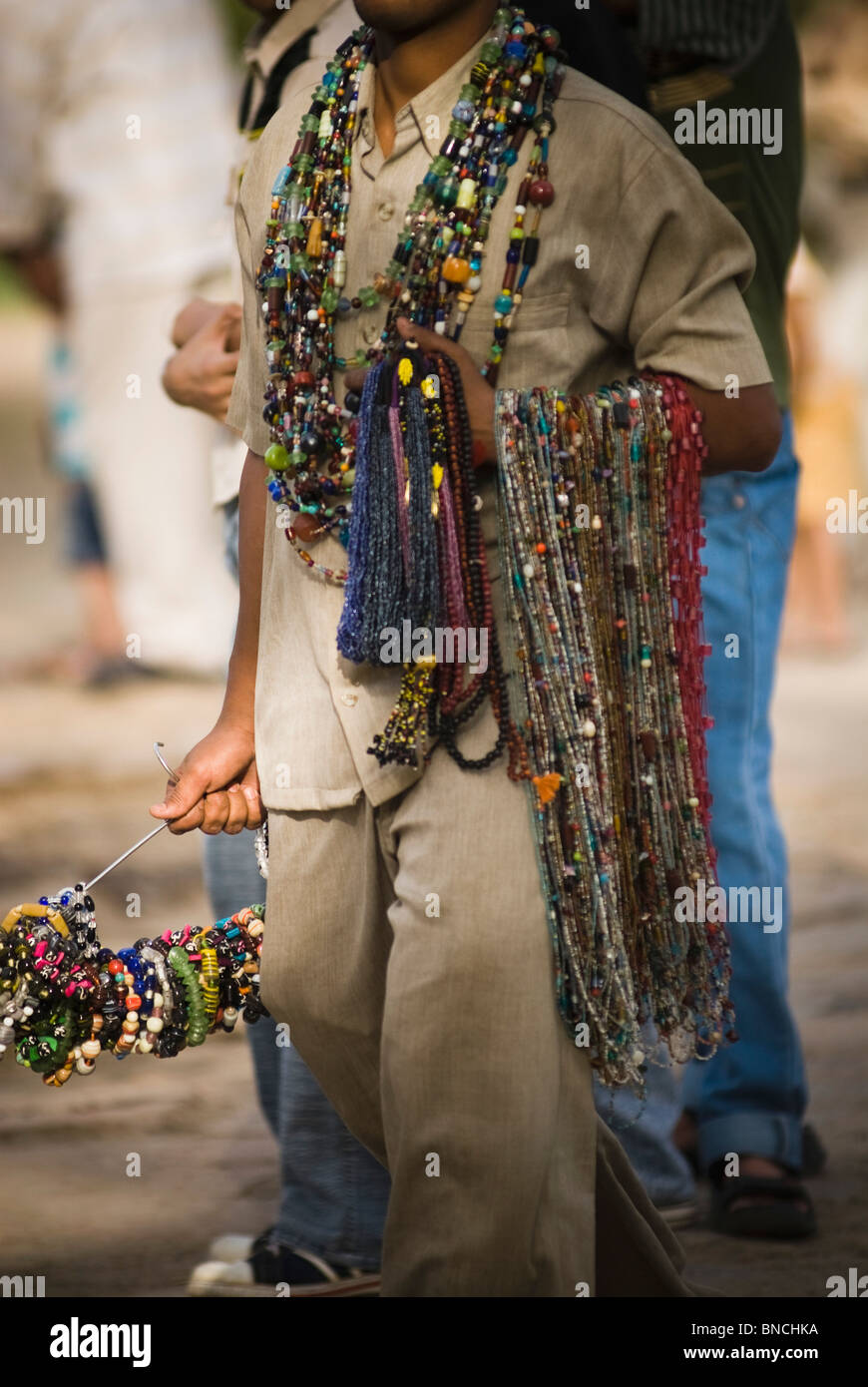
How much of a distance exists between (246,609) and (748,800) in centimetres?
135

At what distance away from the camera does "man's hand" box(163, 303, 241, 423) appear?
3178 mm

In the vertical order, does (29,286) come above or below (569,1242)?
above

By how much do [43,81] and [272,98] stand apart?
7.31 meters

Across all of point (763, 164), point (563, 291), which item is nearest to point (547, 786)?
point (563, 291)

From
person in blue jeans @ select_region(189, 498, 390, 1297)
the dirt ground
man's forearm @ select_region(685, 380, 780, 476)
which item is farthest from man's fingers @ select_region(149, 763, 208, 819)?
the dirt ground

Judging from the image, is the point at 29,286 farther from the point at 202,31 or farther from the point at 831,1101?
the point at 831,1101

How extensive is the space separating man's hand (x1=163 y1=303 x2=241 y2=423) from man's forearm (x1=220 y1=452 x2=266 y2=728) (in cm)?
59

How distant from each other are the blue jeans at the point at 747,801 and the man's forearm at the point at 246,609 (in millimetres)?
1191

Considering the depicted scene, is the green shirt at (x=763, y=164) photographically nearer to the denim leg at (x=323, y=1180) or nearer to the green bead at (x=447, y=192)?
the green bead at (x=447, y=192)

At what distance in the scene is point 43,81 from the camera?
32.3ft

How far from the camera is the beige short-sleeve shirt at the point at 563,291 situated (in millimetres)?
2307

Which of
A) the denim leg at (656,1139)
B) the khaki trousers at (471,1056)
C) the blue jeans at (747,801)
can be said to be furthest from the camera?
the blue jeans at (747,801)

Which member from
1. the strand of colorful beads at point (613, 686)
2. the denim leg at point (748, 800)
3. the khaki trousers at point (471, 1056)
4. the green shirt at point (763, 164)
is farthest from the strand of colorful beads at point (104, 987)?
the green shirt at point (763, 164)

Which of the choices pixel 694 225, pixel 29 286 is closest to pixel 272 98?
pixel 694 225
